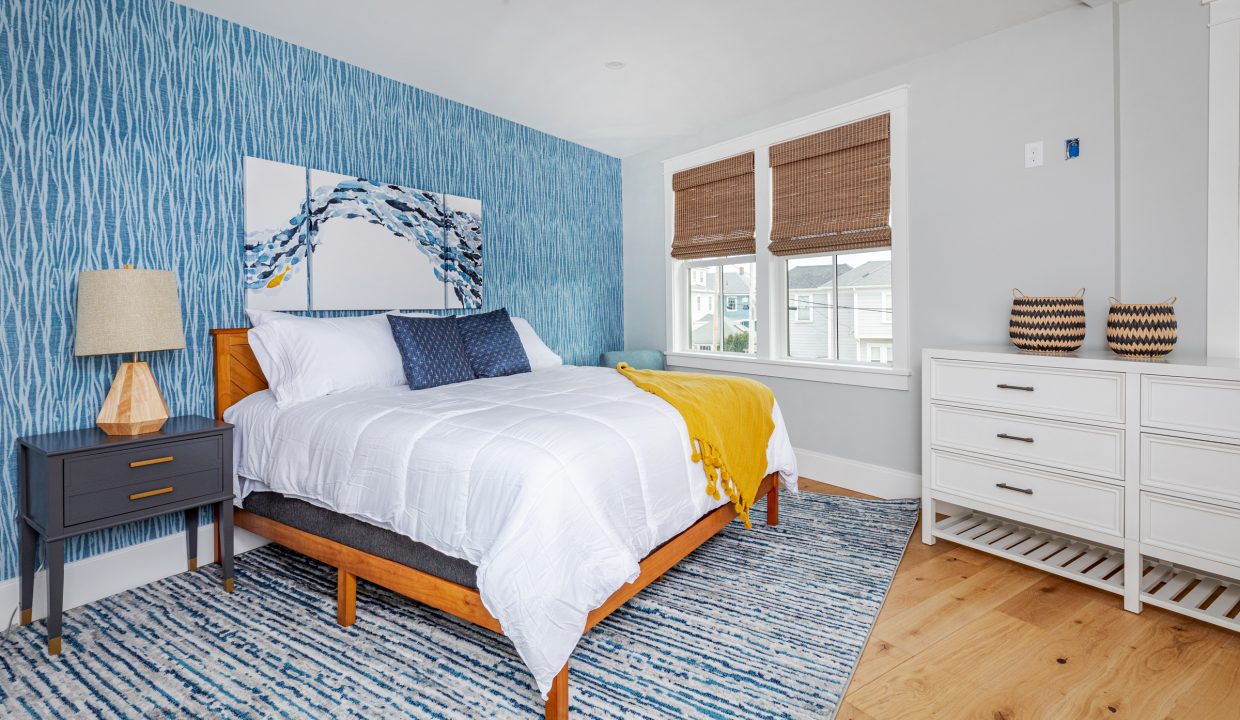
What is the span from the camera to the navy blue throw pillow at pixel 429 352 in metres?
2.77

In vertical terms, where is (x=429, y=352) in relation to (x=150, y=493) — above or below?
above

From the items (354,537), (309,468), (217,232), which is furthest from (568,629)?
(217,232)

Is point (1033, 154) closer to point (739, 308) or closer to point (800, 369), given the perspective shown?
point (800, 369)

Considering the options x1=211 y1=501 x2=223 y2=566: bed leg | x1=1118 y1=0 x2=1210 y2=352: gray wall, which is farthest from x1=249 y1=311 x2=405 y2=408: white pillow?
x1=1118 y1=0 x2=1210 y2=352: gray wall

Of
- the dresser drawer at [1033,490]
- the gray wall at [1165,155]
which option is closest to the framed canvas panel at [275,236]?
the dresser drawer at [1033,490]

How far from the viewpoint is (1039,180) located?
2.80 metres

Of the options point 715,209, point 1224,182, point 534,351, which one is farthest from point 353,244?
point 1224,182

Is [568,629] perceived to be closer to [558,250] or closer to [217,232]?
[217,232]

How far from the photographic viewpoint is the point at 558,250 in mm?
4500

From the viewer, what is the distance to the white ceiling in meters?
2.66

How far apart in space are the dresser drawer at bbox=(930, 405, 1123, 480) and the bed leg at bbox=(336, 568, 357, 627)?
8.17ft

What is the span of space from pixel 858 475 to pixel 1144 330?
5.52ft

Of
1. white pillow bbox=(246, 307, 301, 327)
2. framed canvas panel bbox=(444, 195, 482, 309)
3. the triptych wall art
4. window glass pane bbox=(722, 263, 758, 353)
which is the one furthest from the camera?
window glass pane bbox=(722, 263, 758, 353)

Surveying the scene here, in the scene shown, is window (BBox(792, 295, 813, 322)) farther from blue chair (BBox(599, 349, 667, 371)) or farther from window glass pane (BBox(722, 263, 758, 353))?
blue chair (BBox(599, 349, 667, 371))
